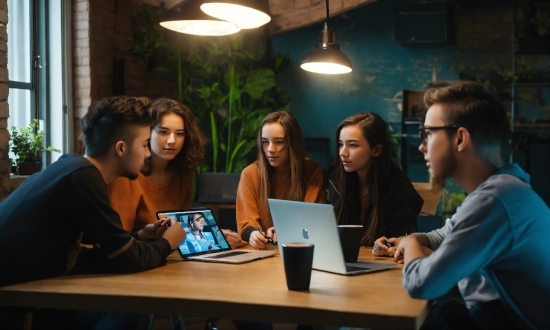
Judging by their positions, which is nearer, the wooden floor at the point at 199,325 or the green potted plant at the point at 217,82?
the wooden floor at the point at 199,325

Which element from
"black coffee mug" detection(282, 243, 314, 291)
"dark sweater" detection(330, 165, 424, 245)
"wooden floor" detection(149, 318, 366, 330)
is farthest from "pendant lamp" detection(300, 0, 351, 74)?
"black coffee mug" detection(282, 243, 314, 291)

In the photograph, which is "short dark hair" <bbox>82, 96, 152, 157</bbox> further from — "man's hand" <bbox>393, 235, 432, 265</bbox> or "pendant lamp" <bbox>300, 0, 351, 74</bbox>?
"pendant lamp" <bbox>300, 0, 351, 74</bbox>

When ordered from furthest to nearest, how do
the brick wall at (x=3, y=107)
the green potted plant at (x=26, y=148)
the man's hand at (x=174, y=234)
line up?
1. the green potted plant at (x=26, y=148)
2. the brick wall at (x=3, y=107)
3. the man's hand at (x=174, y=234)

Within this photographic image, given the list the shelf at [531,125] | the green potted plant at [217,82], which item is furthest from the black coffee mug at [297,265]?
the shelf at [531,125]

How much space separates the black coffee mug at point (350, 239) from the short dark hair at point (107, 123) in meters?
0.74

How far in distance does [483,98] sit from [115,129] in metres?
1.11

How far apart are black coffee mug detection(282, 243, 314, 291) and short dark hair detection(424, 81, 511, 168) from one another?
0.53 meters

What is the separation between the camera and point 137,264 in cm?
197

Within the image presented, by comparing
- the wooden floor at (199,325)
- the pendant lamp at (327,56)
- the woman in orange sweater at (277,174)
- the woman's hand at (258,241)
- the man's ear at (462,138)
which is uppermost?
the pendant lamp at (327,56)

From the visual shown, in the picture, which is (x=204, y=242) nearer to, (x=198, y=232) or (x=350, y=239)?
(x=198, y=232)

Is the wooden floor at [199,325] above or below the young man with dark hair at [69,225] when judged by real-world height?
below

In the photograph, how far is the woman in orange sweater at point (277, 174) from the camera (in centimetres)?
308

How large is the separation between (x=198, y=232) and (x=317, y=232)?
589 millimetres

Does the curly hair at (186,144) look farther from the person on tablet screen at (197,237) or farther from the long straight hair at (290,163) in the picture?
the person on tablet screen at (197,237)
